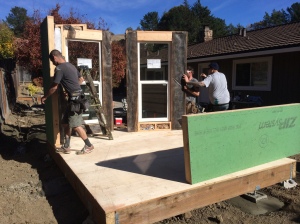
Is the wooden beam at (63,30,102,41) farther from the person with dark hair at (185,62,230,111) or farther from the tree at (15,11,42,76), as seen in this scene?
the tree at (15,11,42,76)

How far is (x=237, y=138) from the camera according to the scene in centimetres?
326

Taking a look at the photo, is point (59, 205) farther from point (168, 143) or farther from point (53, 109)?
point (168, 143)

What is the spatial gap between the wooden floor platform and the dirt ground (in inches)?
11.0

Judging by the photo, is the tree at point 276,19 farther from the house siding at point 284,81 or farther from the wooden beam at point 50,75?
the wooden beam at point 50,75

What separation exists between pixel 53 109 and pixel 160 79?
262 centimetres

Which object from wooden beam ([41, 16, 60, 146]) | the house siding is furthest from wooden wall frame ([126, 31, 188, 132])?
the house siding

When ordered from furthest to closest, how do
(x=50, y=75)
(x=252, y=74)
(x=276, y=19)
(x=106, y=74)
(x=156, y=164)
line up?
1. (x=276, y=19)
2. (x=252, y=74)
3. (x=106, y=74)
4. (x=50, y=75)
5. (x=156, y=164)

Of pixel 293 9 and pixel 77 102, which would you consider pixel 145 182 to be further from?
pixel 293 9

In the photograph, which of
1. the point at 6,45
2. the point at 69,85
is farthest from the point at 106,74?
the point at 6,45

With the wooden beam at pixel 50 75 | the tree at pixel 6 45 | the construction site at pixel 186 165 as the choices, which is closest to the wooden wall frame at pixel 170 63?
the construction site at pixel 186 165

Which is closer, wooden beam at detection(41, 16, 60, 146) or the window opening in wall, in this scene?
wooden beam at detection(41, 16, 60, 146)

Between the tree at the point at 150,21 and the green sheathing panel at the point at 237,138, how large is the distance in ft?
199

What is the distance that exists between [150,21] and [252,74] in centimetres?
5423

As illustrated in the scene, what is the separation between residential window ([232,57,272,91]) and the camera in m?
11.0
